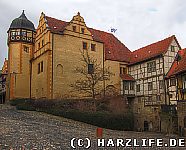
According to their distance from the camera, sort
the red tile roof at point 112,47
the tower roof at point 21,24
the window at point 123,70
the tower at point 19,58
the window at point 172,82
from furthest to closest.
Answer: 1. the window at point 123,70
2. the red tile roof at point 112,47
3. the tower roof at point 21,24
4. the tower at point 19,58
5. the window at point 172,82

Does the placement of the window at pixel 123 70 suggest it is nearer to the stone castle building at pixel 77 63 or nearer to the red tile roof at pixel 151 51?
the stone castle building at pixel 77 63

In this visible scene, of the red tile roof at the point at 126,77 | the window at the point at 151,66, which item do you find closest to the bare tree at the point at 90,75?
the red tile roof at the point at 126,77

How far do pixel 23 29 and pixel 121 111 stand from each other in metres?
18.0

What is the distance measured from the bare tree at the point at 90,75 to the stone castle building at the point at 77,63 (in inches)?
22.2

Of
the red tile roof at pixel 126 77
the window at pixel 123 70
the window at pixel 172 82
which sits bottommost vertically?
the window at pixel 172 82

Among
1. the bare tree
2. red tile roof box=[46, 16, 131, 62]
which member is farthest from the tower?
the bare tree

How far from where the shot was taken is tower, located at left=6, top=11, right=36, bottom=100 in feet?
123

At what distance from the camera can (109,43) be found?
40938 mm

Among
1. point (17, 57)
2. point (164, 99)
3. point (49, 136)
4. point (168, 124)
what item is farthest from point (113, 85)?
point (49, 136)

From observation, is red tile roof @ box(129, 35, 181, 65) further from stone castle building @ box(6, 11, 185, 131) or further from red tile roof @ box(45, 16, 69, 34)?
red tile roof @ box(45, 16, 69, 34)

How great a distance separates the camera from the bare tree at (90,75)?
3325 cm

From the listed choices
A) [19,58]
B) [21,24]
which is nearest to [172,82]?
[19,58]

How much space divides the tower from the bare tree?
27.0ft

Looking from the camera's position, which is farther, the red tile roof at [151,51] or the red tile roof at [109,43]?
the red tile roof at [109,43]
